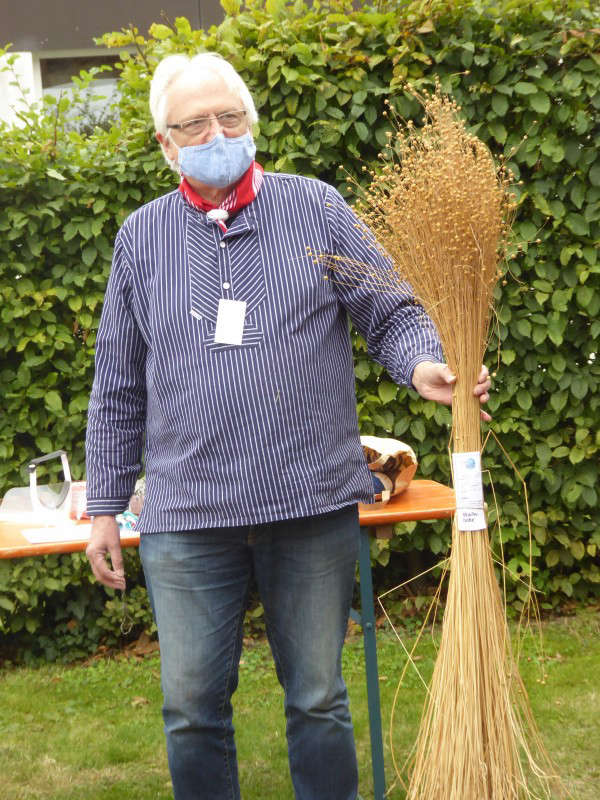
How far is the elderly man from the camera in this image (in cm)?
205

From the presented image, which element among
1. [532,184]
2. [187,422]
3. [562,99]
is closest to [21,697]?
[187,422]

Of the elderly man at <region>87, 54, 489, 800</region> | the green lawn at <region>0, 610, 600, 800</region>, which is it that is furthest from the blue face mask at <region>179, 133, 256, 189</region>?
the green lawn at <region>0, 610, 600, 800</region>

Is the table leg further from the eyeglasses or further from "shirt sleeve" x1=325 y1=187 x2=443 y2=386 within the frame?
the eyeglasses

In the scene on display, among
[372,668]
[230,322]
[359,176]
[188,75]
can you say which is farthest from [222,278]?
[359,176]

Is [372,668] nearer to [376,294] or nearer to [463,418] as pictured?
[463,418]

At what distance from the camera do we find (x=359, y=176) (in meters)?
4.19

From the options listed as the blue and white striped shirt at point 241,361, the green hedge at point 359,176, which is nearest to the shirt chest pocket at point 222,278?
the blue and white striped shirt at point 241,361

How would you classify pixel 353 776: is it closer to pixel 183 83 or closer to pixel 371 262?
pixel 371 262

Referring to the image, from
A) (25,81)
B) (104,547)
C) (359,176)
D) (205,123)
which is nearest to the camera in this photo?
(205,123)

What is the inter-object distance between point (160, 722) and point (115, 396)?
6.35ft

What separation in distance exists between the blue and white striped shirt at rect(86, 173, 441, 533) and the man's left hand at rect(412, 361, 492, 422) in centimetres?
2

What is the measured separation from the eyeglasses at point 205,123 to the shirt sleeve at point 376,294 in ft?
0.93

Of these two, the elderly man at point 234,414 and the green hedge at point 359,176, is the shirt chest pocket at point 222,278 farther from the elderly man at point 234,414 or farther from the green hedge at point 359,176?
the green hedge at point 359,176

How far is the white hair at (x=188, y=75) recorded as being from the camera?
2.19m
